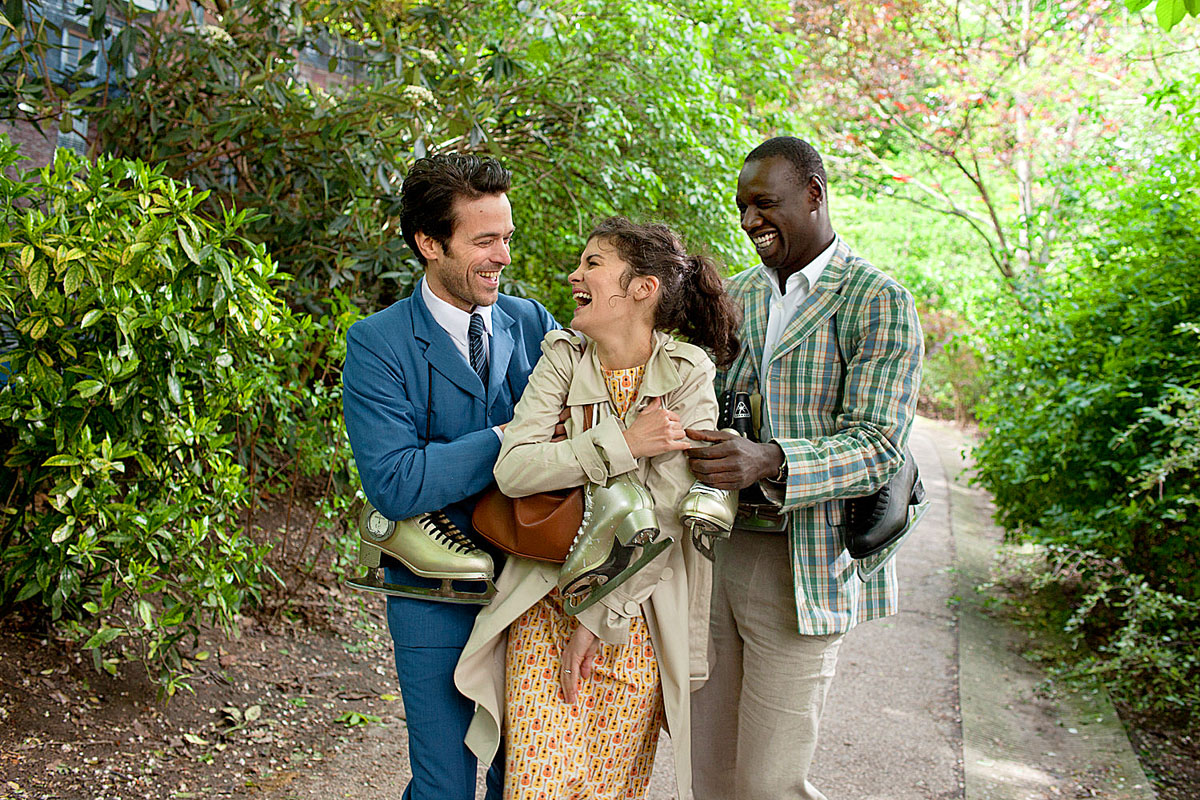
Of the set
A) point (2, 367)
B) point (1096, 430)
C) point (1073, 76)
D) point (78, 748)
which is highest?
point (1073, 76)

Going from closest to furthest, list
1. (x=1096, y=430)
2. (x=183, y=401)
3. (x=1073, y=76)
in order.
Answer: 1. (x=183, y=401)
2. (x=1096, y=430)
3. (x=1073, y=76)

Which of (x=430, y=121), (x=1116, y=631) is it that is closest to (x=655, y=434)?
(x=430, y=121)

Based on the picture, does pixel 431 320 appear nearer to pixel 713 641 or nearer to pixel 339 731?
pixel 713 641

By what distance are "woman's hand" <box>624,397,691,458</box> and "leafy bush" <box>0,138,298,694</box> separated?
1.79 metres

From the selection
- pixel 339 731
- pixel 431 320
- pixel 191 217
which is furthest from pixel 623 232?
pixel 339 731

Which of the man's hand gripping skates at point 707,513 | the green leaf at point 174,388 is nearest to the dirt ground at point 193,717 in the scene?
the green leaf at point 174,388

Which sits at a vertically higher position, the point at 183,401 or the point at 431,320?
the point at 431,320

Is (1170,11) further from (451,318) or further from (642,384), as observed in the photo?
(451,318)

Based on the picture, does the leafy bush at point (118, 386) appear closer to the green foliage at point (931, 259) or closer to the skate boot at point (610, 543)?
the skate boot at point (610, 543)

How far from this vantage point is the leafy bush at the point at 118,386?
3.19 meters

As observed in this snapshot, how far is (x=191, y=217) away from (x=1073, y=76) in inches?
346

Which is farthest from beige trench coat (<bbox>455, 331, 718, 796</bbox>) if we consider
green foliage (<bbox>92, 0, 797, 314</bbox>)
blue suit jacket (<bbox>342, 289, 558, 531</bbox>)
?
green foliage (<bbox>92, 0, 797, 314</bbox>)

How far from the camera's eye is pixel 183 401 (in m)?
3.53

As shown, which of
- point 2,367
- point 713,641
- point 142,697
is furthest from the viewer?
point 142,697
